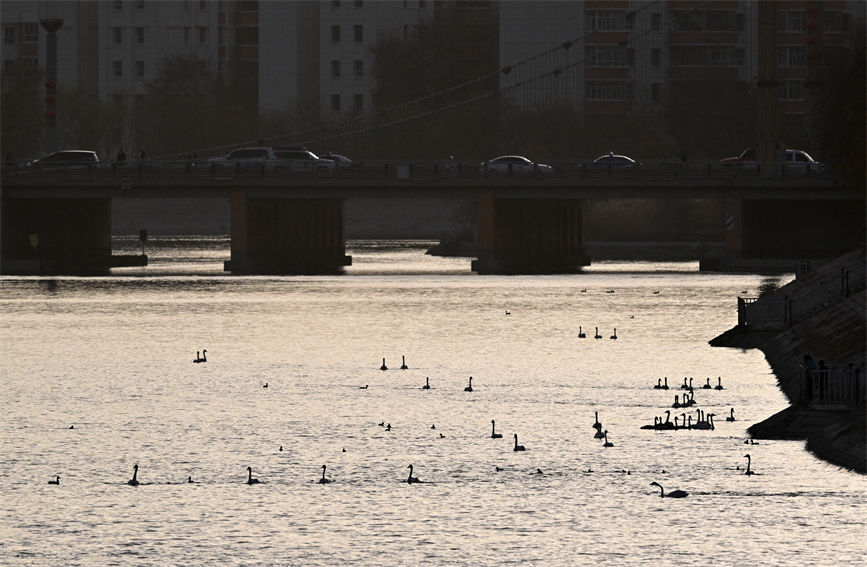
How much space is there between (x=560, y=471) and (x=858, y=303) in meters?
24.6

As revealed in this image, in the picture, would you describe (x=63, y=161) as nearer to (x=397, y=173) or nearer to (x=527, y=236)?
(x=397, y=173)

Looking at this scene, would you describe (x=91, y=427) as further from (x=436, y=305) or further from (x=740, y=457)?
(x=436, y=305)

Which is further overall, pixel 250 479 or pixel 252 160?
pixel 252 160

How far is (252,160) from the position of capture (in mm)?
142625

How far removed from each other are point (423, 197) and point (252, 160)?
13748 millimetres

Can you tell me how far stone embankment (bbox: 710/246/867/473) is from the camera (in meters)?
47.5

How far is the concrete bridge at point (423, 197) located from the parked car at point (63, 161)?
40.6 inches

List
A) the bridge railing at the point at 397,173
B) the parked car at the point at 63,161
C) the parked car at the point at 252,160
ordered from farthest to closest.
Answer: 1. the parked car at the point at 63,161
2. the parked car at the point at 252,160
3. the bridge railing at the point at 397,173

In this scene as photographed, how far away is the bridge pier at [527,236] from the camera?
469 ft

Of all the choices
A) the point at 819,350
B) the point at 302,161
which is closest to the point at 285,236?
the point at 302,161

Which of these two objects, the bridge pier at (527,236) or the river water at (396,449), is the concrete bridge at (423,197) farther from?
the river water at (396,449)

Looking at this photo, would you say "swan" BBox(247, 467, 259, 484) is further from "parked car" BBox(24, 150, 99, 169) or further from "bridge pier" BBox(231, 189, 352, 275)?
"parked car" BBox(24, 150, 99, 169)

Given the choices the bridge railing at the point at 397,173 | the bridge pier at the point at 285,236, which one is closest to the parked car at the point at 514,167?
the bridge railing at the point at 397,173

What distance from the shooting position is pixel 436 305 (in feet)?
352
